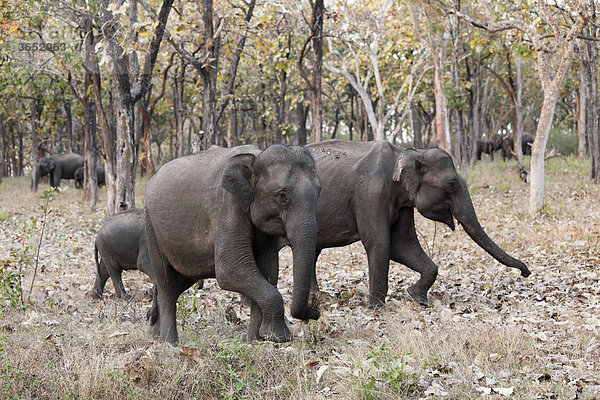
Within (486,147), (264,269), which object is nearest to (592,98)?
(264,269)

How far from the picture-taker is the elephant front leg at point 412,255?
8.39 m

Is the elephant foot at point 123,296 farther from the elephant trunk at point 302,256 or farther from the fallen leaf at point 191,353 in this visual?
the elephant trunk at point 302,256

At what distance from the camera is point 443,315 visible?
24.1ft

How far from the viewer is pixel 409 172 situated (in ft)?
27.1

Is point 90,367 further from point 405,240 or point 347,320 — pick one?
point 405,240

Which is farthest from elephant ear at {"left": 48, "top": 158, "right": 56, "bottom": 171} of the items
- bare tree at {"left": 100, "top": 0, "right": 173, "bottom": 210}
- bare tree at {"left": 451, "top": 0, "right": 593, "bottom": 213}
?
bare tree at {"left": 451, "top": 0, "right": 593, "bottom": 213}

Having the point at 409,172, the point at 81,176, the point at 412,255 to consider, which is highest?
the point at 409,172

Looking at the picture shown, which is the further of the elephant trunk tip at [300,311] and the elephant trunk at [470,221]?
the elephant trunk at [470,221]

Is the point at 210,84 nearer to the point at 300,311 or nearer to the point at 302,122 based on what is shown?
the point at 300,311

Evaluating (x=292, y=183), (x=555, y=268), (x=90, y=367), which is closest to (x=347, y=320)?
(x=292, y=183)

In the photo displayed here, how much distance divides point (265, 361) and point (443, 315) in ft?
Result: 8.23

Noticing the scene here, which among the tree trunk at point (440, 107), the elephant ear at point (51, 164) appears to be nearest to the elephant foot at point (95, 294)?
the tree trunk at point (440, 107)

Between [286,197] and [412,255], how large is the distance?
335 cm

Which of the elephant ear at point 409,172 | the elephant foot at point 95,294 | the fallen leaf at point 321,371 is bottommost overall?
the elephant foot at point 95,294
